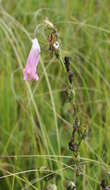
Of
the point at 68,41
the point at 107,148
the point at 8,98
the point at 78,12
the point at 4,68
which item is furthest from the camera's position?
the point at 78,12

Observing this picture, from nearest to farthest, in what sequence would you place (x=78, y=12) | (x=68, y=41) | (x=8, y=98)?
(x=8, y=98)
(x=68, y=41)
(x=78, y=12)

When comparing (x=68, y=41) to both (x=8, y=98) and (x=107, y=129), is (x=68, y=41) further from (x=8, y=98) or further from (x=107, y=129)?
(x=107, y=129)

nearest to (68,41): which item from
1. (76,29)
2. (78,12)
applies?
(76,29)

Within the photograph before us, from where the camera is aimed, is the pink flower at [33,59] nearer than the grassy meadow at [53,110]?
Yes

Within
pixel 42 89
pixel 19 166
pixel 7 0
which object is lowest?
pixel 19 166

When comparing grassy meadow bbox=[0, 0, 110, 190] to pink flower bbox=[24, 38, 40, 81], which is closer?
pink flower bbox=[24, 38, 40, 81]

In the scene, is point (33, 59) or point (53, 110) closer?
point (33, 59)

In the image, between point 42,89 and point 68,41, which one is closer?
point 42,89

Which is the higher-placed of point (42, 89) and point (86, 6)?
point (86, 6)
